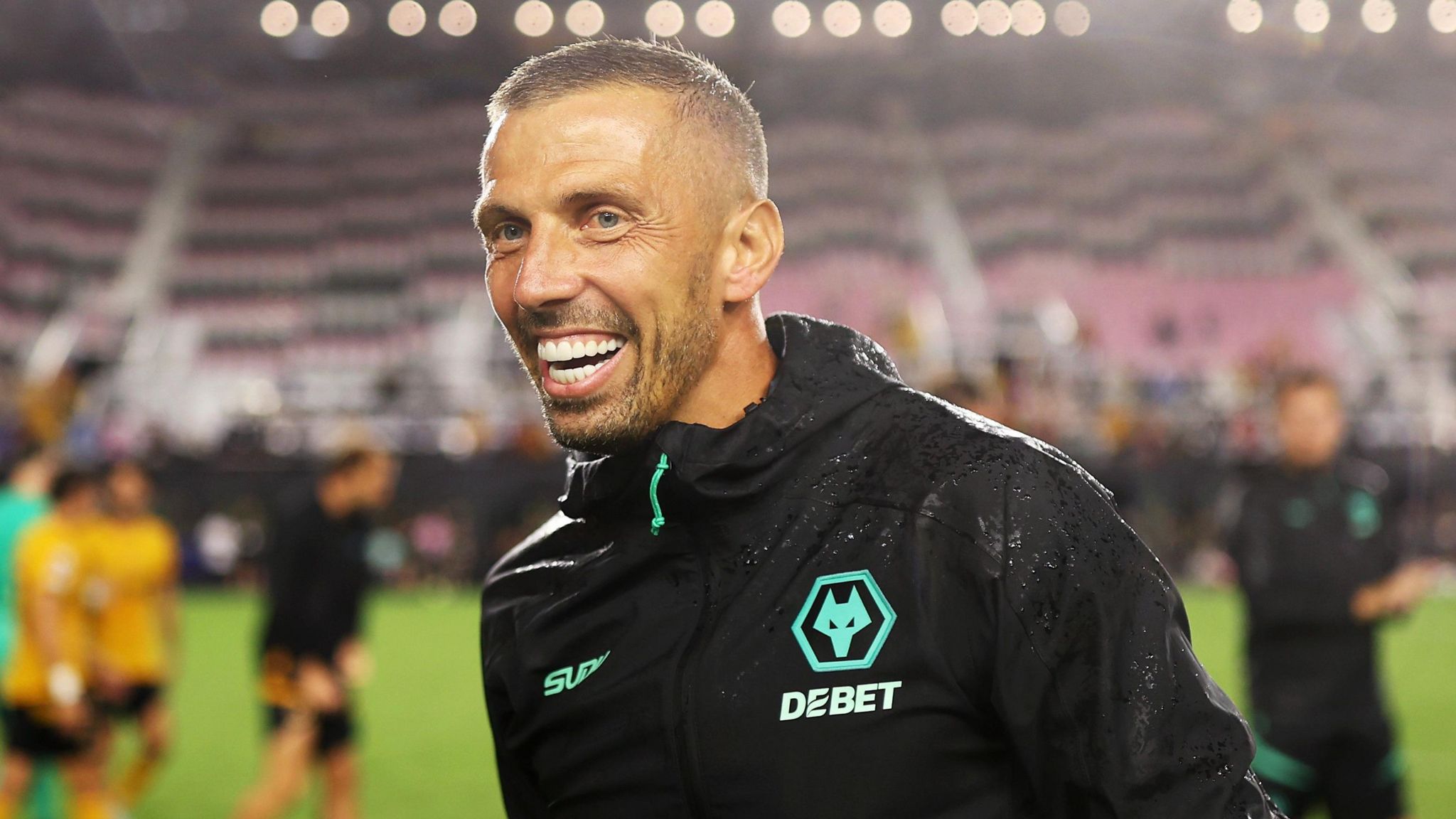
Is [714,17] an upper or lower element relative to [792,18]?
lower

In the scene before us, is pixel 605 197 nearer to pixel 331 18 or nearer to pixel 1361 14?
pixel 331 18

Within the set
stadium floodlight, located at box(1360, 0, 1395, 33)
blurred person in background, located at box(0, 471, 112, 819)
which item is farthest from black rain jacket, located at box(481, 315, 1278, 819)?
stadium floodlight, located at box(1360, 0, 1395, 33)

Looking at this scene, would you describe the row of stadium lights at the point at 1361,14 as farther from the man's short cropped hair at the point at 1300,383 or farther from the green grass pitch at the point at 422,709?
the man's short cropped hair at the point at 1300,383

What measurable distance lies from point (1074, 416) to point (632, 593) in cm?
1819

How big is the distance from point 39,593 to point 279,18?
22.3 m

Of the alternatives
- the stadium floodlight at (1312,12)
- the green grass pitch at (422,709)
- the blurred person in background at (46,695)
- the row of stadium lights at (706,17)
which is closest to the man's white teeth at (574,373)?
the blurred person in background at (46,695)

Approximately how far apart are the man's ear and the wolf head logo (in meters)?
0.36

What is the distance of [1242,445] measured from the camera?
1634 cm

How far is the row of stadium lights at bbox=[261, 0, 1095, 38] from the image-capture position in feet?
84.8

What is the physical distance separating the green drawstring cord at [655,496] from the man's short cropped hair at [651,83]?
1.08 ft

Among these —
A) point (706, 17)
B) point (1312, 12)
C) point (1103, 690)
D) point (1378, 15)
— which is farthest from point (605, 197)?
point (1378, 15)

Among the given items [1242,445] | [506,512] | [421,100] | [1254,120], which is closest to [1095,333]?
[1242,445]

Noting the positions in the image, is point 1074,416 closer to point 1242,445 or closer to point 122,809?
point 1242,445

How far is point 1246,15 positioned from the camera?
25891 millimetres
